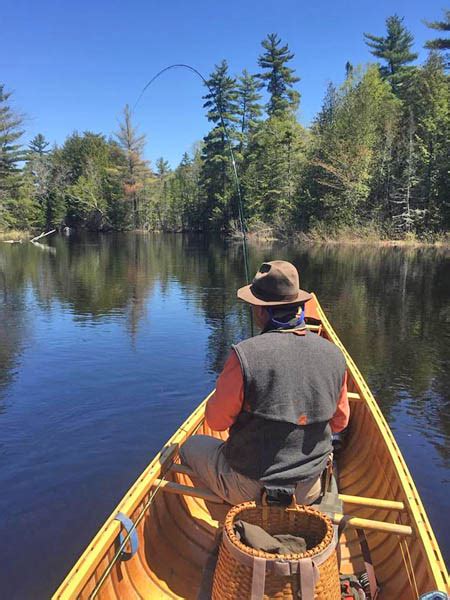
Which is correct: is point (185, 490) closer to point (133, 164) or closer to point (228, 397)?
point (228, 397)

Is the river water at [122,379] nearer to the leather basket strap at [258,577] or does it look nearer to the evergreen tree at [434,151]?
the leather basket strap at [258,577]

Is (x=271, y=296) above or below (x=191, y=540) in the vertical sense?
above

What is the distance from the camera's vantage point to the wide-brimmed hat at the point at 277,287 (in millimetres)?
2746

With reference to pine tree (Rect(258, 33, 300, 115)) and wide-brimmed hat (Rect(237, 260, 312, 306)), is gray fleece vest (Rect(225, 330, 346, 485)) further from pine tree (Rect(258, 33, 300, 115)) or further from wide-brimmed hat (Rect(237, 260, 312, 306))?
pine tree (Rect(258, 33, 300, 115))

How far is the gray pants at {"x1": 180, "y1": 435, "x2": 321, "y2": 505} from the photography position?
9.39 feet

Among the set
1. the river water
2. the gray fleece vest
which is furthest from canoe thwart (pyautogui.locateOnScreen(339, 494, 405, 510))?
the river water

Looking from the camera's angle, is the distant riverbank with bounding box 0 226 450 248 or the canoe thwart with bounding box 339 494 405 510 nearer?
the canoe thwart with bounding box 339 494 405 510

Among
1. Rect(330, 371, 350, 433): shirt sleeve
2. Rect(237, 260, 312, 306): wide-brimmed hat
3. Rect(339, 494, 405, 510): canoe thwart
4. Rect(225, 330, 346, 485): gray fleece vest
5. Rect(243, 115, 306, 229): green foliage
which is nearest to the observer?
Rect(225, 330, 346, 485): gray fleece vest

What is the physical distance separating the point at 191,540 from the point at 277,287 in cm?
210

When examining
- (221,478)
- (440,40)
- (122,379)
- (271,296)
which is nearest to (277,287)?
(271,296)

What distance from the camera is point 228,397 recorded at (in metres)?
2.61

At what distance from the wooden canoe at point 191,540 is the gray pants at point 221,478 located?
0.15 metres

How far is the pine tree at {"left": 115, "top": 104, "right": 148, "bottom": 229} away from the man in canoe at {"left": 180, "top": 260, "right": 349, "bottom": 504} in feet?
205

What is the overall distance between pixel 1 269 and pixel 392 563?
24.9 m
